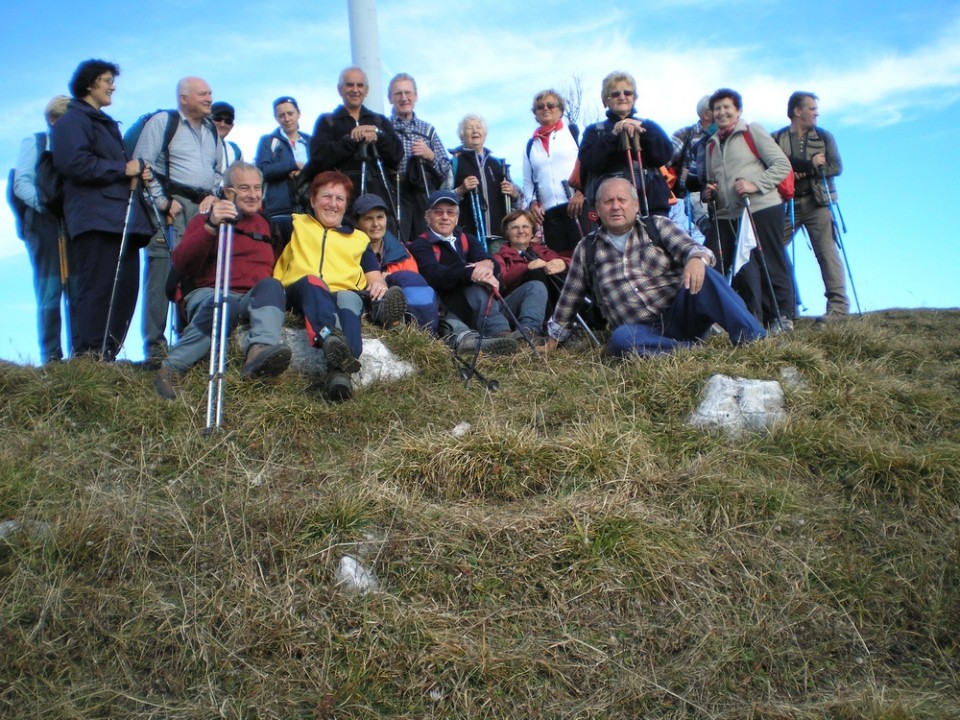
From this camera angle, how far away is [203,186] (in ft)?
29.1

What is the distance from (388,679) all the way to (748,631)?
5.79 feet

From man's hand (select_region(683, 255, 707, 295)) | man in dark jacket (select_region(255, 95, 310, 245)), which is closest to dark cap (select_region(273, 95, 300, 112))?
man in dark jacket (select_region(255, 95, 310, 245))

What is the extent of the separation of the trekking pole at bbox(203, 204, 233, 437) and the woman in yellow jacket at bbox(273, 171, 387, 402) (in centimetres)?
60

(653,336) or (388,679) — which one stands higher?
(653,336)

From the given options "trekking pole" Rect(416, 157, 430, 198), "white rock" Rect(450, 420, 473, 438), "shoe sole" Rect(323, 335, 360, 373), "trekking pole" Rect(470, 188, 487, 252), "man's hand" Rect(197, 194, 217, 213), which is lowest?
"white rock" Rect(450, 420, 473, 438)

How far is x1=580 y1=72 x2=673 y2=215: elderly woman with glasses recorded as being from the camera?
29.9 ft

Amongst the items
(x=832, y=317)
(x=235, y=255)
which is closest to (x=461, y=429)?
(x=235, y=255)

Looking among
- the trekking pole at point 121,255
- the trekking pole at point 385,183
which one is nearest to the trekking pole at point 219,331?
the trekking pole at point 121,255

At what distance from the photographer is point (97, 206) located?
8.07 metres

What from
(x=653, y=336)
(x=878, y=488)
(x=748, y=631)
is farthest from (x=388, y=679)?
(x=653, y=336)

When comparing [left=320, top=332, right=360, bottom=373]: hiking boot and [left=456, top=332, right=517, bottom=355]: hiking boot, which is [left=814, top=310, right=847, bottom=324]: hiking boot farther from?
[left=320, top=332, right=360, bottom=373]: hiking boot

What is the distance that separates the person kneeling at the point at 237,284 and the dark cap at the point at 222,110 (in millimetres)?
2252

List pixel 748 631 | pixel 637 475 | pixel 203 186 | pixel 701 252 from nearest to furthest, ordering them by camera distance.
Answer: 1. pixel 748 631
2. pixel 637 475
3. pixel 701 252
4. pixel 203 186

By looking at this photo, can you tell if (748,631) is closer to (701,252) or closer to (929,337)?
(701,252)
